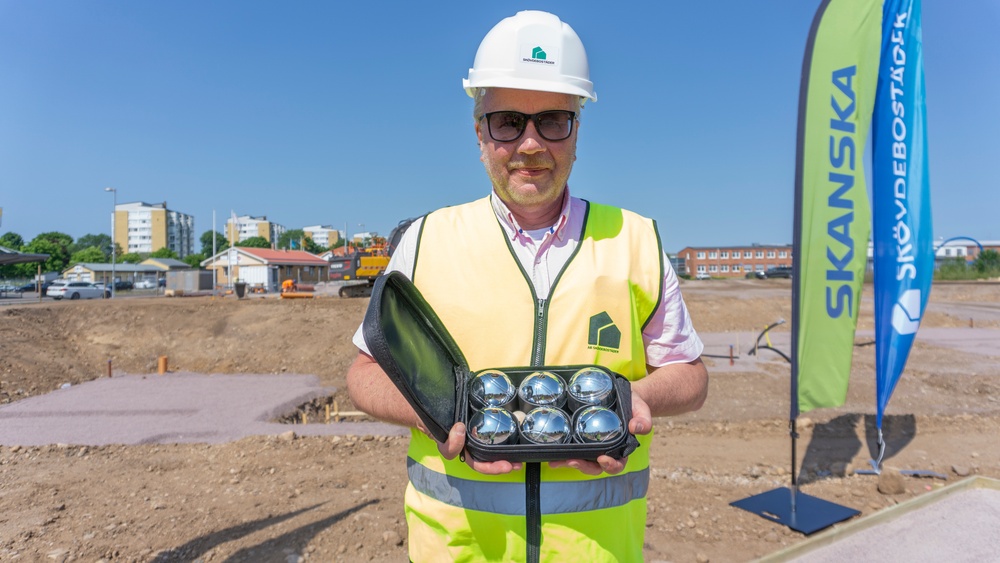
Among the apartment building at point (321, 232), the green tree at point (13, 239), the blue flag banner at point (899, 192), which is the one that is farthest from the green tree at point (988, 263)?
the apartment building at point (321, 232)

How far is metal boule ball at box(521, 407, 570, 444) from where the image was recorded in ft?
4.51

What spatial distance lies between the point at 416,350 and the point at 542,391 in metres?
0.33

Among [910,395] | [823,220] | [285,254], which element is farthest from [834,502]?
[285,254]

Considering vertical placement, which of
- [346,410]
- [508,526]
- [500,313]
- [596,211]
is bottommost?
[346,410]

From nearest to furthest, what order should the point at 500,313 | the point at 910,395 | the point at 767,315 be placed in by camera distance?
1. the point at 500,313
2. the point at 910,395
3. the point at 767,315

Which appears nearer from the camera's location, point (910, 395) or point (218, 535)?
point (218, 535)

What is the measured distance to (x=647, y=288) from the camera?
179cm

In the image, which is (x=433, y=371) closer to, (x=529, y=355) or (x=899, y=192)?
(x=529, y=355)

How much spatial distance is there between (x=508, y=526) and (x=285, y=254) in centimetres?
7515

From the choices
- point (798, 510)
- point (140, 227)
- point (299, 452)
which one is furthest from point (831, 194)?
point (140, 227)

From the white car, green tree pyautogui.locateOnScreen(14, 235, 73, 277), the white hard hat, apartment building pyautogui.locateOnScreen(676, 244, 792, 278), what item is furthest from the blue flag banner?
apartment building pyautogui.locateOnScreen(676, 244, 792, 278)

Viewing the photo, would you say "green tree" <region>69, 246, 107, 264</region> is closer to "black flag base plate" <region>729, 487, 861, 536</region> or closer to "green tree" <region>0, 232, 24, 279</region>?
"green tree" <region>0, 232, 24, 279</region>

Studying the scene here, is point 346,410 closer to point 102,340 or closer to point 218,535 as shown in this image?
point 218,535

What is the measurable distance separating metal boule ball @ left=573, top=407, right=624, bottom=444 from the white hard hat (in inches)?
36.0
